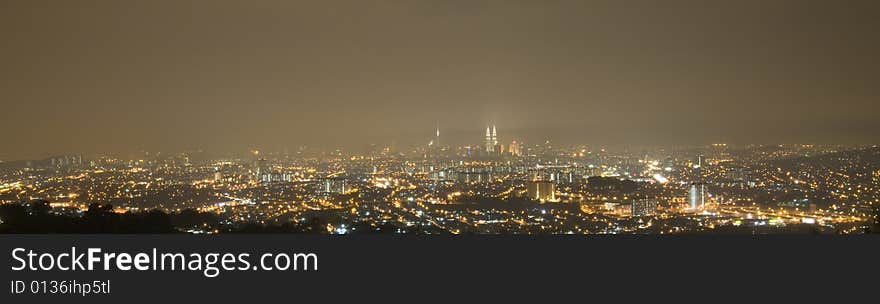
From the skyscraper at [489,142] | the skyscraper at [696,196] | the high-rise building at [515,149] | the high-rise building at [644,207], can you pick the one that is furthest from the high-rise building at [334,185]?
the skyscraper at [696,196]

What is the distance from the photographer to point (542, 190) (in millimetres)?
8688

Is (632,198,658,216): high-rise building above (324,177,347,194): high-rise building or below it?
below

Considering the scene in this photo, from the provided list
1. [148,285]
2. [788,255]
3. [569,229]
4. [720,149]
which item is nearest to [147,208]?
[148,285]

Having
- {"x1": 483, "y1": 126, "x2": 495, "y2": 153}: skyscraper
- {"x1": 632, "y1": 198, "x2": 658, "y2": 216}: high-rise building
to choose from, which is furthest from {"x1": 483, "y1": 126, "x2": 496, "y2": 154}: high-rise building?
{"x1": 632, "y1": 198, "x2": 658, "y2": 216}: high-rise building

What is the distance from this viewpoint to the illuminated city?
242 inches

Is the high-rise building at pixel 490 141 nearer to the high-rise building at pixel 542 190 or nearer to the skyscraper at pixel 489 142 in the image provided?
the skyscraper at pixel 489 142

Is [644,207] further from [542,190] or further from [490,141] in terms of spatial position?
[490,141]

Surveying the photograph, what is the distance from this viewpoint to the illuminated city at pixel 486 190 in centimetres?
615

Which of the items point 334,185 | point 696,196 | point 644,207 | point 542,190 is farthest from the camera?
point 334,185

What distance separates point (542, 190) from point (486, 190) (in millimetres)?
962

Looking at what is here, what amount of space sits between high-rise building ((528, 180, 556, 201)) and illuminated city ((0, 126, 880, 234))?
0.06ft

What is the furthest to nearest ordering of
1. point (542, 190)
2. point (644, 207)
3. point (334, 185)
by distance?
point (334, 185) → point (542, 190) → point (644, 207)

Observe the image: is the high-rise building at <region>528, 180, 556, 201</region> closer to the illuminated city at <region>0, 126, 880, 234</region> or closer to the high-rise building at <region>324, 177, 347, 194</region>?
the illuminated city at <region>0, 126, 880, 234</region>

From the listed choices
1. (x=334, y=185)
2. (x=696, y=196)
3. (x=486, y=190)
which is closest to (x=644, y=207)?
(x=696, y=196)
